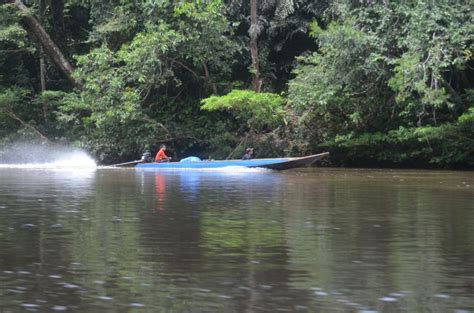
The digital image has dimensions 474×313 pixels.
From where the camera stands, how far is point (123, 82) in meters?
35.4

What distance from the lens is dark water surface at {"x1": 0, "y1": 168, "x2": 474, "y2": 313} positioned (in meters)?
7.02

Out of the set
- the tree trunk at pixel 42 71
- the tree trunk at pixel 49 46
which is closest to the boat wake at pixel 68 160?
the tree trunk at pixel 42 71

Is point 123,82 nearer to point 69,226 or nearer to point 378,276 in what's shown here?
point 69,226

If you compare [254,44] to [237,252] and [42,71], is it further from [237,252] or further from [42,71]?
[237,252]

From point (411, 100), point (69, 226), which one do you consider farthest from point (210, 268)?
point (411, 100)

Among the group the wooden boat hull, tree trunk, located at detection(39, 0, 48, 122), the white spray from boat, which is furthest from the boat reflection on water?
tree trunk, located at detection(39, 0, 48, 122)

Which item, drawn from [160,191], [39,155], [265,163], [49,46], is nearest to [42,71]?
[49,46]

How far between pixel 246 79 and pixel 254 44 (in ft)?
8.71

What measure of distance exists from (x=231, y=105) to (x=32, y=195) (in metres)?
17.7

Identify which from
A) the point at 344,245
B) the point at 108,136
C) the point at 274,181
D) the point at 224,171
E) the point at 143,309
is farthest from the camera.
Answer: the point at 108,136

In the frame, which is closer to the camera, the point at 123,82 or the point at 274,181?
the point at 274,181

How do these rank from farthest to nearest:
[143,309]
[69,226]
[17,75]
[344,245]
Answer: [17,75] → [69,226] → [344,245] → [143,309]

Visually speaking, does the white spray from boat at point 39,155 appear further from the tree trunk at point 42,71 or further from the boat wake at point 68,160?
the tree trunk at point 42,71

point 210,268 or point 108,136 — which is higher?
point 108,136
